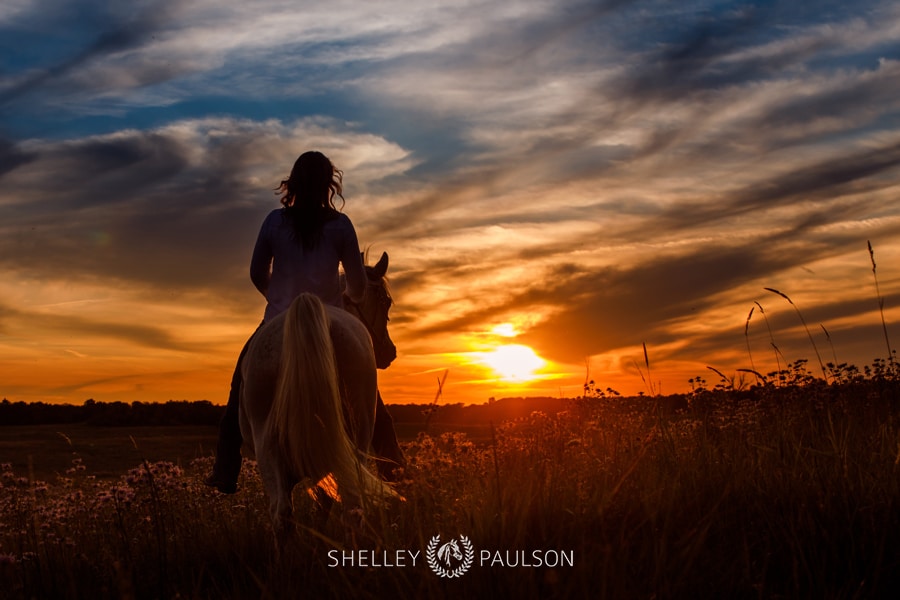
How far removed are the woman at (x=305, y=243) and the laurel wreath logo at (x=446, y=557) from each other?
335 cm

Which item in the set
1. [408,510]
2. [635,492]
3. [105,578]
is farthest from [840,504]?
[105,578]

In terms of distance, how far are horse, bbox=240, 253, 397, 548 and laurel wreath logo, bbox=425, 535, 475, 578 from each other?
1.09 metres

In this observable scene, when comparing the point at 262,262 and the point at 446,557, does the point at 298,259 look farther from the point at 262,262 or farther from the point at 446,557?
the point at 446,557

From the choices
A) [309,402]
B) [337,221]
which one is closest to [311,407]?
[309,402]

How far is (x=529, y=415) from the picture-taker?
8531 mm

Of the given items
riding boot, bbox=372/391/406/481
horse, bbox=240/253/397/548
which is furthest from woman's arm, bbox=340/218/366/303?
riding boot, bbox=372/391/406/481

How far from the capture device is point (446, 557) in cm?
383

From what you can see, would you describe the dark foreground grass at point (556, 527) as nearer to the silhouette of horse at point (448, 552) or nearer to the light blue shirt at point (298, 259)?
the silhouette of horse at point (448, 552)

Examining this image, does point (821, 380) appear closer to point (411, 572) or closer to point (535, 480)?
point (535, 480)

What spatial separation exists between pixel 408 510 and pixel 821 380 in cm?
623

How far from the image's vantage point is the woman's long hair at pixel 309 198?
22.3 feet

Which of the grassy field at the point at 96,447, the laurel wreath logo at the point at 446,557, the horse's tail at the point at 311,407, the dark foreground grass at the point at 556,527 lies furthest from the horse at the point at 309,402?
the grassy field at the point at 96,447

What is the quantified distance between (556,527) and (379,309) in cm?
429

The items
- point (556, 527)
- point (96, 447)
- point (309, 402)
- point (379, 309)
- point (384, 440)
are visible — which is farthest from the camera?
point (96, 447)
